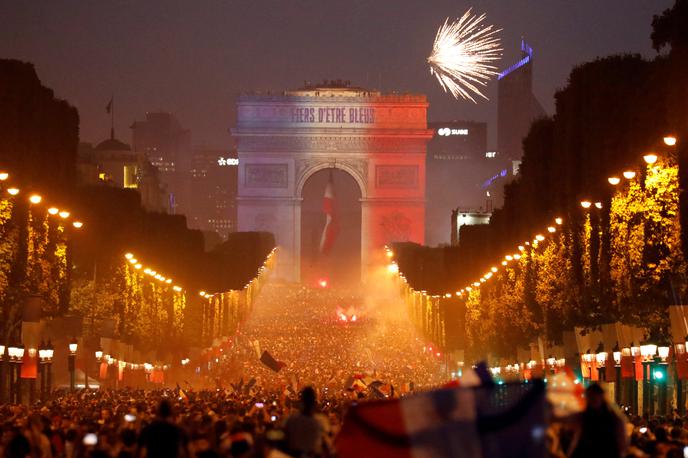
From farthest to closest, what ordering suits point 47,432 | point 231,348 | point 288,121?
point 288,121 → point 231,348 → point 47,432

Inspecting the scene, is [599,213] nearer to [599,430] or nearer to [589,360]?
[589,360]

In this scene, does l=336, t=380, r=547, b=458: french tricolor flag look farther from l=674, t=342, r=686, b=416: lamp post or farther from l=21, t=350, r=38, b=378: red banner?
l=21, t=350, r=38, b=378: red banner

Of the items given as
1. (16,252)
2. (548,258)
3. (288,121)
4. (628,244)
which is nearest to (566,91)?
(548,258)

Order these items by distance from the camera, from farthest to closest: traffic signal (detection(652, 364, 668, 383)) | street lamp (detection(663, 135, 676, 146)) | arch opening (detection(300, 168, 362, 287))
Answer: arch opening (detection(300, 168, 362, 287)) < traffic signal (detection(652, 364, 668, 383)) < street lamp (detection(663, 135, 676, 146))

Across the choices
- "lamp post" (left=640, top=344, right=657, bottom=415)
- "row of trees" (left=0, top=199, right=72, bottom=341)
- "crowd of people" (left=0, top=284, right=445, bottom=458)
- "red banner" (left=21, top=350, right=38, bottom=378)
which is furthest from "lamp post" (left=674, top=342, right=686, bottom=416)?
"row of trees" (left=0, top=199, right=72, bottom=341)

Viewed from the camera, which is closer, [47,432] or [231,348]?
[47,432]

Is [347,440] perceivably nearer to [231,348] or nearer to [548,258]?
[548,258]

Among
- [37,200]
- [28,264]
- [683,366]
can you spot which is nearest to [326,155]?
[28,264]
